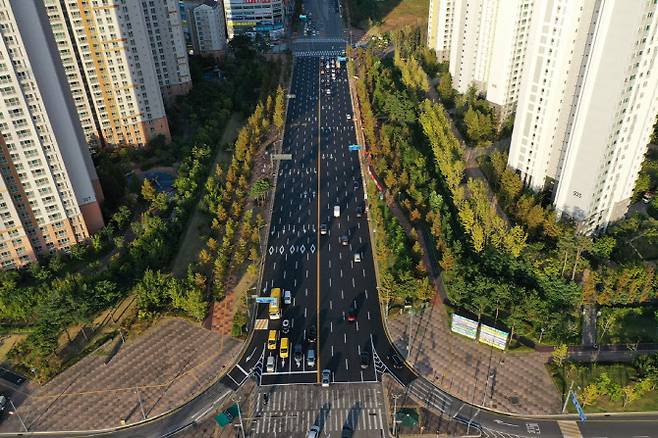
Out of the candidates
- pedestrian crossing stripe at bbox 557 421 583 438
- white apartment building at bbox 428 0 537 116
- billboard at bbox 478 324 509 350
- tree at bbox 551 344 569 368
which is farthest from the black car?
white apartment building at bbox 428 0 537 116

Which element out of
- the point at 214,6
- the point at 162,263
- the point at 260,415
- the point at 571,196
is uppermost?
the point at 214,6

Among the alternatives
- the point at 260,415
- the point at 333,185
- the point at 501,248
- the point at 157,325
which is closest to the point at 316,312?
the point at 260,415

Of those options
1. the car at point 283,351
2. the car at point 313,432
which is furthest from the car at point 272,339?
the car at point 313,432

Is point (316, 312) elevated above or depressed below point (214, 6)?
below

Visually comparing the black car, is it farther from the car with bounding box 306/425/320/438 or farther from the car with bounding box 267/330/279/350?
the car with bounding box 267/330/279/350

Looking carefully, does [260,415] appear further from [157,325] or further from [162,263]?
[162,263]

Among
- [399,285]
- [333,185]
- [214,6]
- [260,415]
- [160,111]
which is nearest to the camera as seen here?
[260,415]
